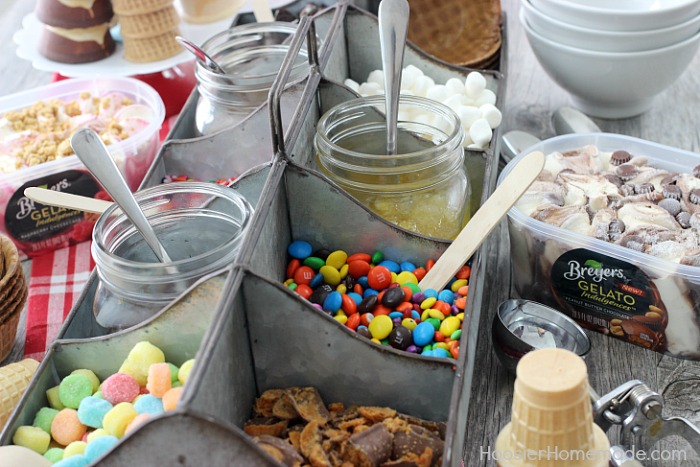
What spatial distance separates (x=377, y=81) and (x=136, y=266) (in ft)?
2.28

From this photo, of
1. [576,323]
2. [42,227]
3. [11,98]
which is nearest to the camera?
[576,323]

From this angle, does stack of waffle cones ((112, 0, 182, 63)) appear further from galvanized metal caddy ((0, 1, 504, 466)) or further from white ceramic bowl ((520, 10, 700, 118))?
white ceramic bowl ((520, 10, 700, 118))

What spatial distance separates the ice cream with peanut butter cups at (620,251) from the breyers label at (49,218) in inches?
29.6

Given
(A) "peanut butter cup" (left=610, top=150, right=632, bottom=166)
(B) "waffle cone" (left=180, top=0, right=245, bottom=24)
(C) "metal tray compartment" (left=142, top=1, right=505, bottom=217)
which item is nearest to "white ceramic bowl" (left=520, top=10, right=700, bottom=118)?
(C) "metal tray compartment" (left=142, top=1, right=505, bottom=217)

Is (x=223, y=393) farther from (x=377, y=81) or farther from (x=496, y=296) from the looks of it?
(x=377, y=81)

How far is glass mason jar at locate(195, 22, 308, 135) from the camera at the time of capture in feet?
4.15

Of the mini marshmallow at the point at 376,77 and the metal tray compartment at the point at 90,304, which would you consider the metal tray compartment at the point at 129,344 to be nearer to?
the metal tray compartment at the point at 90,304

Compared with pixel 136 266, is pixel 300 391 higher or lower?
lower

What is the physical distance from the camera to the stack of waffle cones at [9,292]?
3.53 ft

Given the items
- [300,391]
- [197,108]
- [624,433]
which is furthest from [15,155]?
[624,433]

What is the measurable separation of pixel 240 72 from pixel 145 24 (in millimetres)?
421

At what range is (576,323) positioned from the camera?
1.10 meters

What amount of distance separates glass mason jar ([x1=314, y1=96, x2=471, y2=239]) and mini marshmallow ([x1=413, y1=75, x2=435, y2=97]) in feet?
0.68

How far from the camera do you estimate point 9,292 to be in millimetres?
1085
